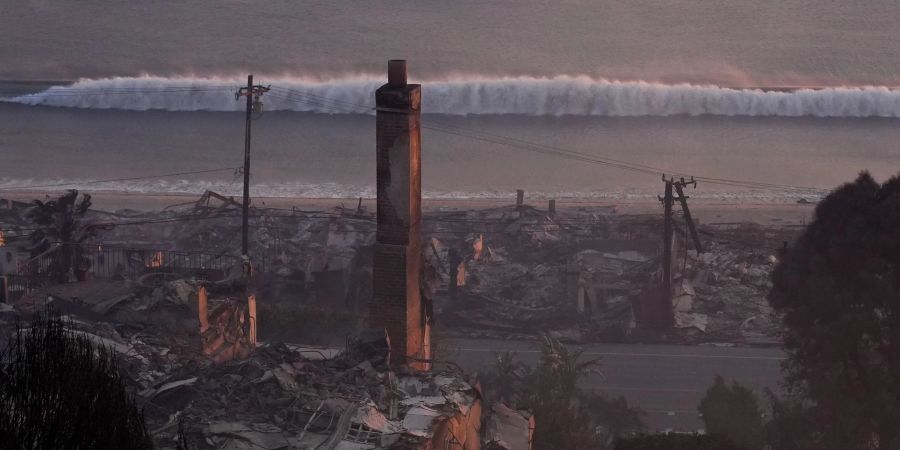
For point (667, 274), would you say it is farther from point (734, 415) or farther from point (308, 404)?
point (308, 404)

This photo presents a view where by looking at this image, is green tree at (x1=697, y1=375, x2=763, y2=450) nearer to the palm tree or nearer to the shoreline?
the palm tree

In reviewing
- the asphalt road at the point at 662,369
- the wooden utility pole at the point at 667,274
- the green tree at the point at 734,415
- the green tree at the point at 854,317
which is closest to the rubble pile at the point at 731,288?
the wooden utility pole at the point at 667,274

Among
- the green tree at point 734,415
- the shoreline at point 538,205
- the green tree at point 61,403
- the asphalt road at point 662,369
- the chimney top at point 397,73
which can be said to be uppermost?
the chimney top at point 397,73

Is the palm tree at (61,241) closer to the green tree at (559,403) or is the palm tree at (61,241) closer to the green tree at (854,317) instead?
the green tree at (559,403)

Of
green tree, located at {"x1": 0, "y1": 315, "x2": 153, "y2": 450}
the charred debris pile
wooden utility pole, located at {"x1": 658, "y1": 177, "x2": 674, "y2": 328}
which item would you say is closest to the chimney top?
the charred debris pile

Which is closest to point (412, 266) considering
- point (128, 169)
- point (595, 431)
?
point (595, 431)

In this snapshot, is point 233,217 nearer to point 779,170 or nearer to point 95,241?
point 95,241
